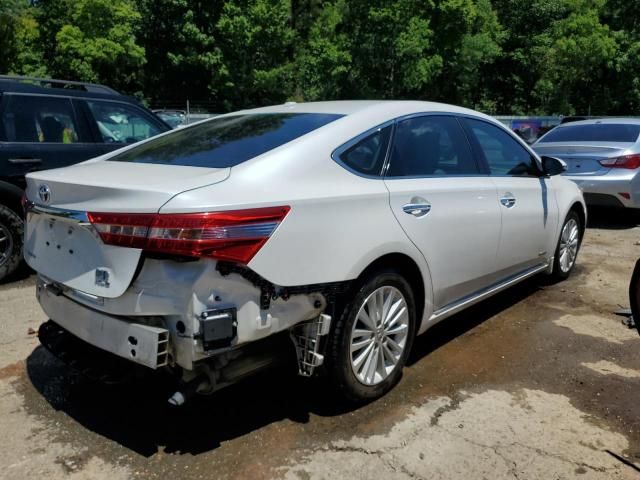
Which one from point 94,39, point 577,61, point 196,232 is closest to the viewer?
point 196,232

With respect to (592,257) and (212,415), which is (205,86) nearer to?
(592,257)

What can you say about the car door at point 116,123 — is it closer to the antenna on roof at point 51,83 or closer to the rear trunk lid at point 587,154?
the antenna on roof at point 51,83

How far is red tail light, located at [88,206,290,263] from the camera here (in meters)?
2.43

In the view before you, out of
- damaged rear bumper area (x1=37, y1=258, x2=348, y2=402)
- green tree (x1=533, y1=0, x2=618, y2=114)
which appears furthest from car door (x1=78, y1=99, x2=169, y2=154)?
green tree (x1=533, y1=0, x2=618, y2=114)

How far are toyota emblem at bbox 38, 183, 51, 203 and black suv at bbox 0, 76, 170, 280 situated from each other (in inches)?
110

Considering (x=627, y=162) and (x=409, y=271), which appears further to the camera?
(x=627, y=162)

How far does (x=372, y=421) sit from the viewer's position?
3.13m

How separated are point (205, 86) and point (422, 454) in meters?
42.7

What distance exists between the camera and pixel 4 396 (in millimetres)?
3387

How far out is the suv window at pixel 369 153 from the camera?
10.3 ft

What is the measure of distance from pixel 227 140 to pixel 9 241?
3.31 m

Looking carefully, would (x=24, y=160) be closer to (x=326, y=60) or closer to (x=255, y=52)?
(x=326, y=60)

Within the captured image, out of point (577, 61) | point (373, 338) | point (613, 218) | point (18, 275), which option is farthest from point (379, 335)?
point (577, 61)

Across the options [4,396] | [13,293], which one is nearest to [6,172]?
[13,293]
